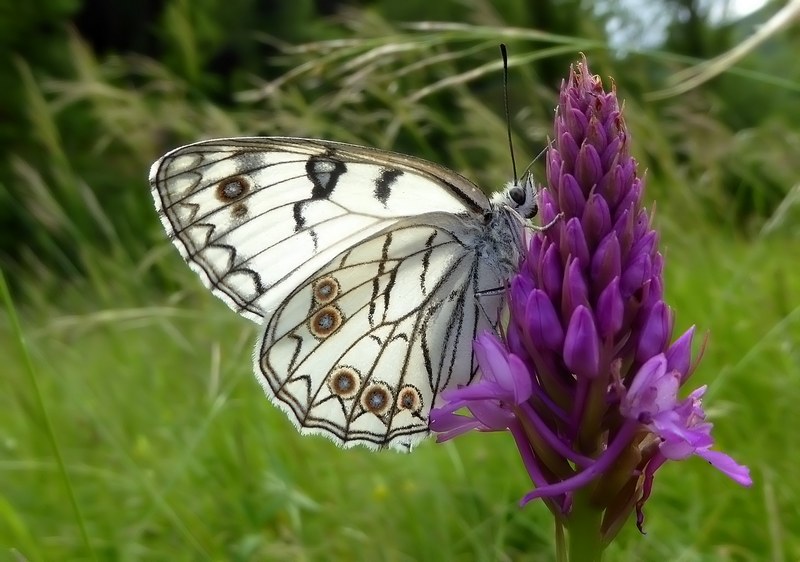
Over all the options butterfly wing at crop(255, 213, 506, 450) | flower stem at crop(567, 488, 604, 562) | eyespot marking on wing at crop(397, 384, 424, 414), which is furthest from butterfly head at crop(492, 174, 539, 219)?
flower stem at crop(567, 488, 604, 562)

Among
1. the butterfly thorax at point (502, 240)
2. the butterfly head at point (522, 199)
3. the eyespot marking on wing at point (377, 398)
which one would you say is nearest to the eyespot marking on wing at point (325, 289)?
the eyespot marking on wing at point (377, 398)

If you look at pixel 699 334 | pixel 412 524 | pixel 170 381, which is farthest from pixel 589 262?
pixel 170 381

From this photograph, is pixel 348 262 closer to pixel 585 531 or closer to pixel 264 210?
pixel 264 210

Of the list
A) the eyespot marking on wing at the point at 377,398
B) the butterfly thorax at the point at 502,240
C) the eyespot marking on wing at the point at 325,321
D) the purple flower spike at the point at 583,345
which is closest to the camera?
the purple flower spike at the point at 583,345

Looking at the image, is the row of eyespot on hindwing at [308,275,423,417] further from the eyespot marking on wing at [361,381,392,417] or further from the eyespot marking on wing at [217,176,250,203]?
the eyespot marking on wing at [217,176,250,203]

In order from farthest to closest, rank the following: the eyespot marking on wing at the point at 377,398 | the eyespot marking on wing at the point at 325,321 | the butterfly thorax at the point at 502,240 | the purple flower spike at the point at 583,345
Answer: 1. the eyespot marking on wing at the point at 325,321
2. the eyespot marking on wing at the point at 377,398
3. the butterfly thorax at the point at 502,240
4. the purple flower spike at the point at 583,345

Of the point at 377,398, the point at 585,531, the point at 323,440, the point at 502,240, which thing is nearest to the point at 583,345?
the point at 585,531

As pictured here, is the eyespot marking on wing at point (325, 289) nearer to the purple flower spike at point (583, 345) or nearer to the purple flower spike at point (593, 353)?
the purple flower spike at point (593, 353)
